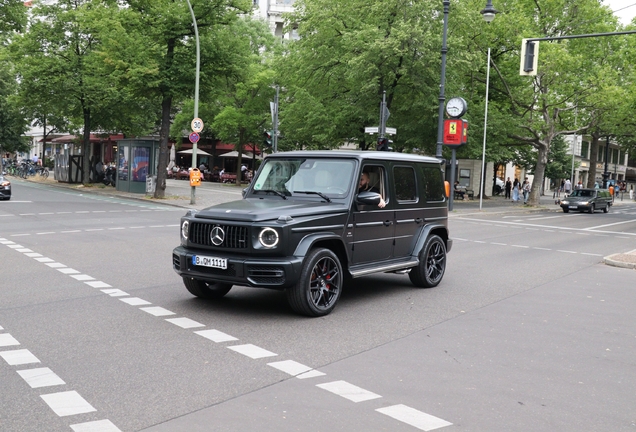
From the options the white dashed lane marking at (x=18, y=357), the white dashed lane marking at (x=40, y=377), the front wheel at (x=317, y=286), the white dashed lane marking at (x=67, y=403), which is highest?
the front wheel at (x=317, y=286)

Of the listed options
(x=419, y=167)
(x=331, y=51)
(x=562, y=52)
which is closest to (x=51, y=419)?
(x=419, y=167)

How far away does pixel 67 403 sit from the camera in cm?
483

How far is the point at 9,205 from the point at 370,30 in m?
17.9

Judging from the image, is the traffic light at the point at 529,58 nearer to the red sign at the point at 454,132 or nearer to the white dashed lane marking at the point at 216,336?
the red sign at the point at 454,132

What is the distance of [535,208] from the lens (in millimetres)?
41594

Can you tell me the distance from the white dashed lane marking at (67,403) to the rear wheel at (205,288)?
3547 mm

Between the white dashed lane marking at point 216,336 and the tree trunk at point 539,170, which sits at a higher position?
the tree trunk at point 539,170

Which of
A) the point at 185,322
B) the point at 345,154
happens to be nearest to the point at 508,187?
the point at 345,154

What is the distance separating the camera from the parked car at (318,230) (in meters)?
7.59

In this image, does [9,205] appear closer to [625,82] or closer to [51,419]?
[51,419]

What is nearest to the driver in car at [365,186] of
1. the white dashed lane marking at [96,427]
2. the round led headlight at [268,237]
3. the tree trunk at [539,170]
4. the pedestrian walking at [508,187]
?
the round led headlight at [268,237]

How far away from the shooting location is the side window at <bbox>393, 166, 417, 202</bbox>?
31.7ft

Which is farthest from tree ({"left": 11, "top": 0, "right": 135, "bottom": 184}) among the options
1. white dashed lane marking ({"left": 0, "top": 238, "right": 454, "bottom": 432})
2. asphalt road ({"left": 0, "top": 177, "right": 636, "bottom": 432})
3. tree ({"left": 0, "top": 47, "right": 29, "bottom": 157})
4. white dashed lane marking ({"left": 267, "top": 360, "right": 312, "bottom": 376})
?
white dashed lane marking ({"left": 267, "top": 360, "right": 312, "bottom": 376})

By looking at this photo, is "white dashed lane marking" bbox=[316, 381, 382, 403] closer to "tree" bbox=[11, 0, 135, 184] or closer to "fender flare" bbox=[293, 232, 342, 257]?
"fender flare" bbox=[293, 232, 342, 257]
